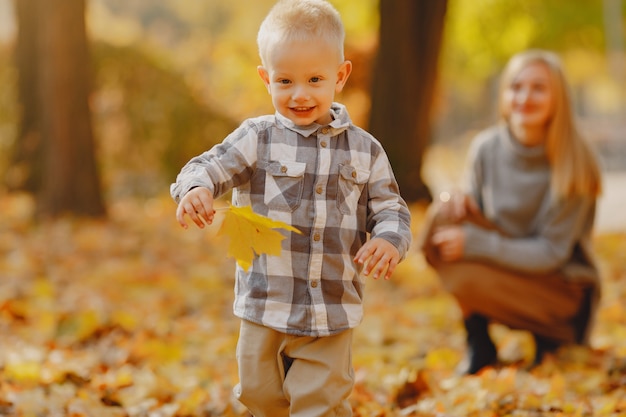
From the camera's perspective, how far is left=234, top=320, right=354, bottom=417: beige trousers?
2.46m

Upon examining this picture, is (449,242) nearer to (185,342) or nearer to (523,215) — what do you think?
(523,215)

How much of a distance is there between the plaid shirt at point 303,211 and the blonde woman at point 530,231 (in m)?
1.91

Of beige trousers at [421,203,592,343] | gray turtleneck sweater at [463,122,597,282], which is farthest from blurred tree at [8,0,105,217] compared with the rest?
beige trousers at [421,203,592,343]

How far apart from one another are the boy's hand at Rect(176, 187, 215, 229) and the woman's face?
2.60 meters

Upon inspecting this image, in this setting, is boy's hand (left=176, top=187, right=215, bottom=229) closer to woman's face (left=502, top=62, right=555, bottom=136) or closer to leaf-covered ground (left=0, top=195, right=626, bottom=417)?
leaf-covered ground (left=0, top=195, right=626, bottom=417)

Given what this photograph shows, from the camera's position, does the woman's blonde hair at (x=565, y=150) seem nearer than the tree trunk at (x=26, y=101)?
Yes

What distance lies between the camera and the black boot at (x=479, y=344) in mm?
4297

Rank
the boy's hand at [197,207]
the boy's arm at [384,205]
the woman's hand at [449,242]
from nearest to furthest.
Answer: the boy's hand at [197,207]
the boy's arm at [384,205]
the woman's hand at [449,242]

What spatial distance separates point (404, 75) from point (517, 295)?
4.90 m

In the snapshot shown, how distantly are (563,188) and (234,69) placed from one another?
34.4 ft

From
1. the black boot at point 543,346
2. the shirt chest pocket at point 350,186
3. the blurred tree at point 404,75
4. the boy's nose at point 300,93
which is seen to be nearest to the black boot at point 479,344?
the black boot at point 543,346

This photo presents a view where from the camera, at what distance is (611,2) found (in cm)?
2192

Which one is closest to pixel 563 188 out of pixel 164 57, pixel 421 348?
pixel 421 348

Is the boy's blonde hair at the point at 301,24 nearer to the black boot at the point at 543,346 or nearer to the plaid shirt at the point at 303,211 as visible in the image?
the plaid shirt at the point at 303,211
